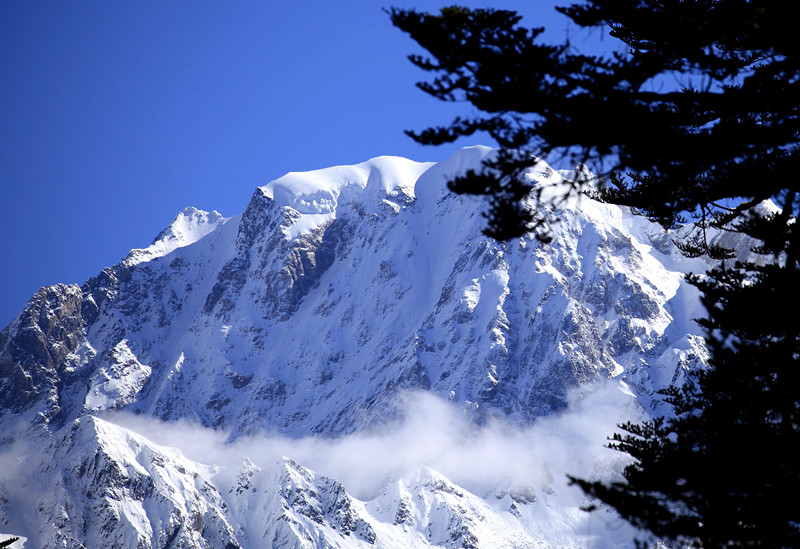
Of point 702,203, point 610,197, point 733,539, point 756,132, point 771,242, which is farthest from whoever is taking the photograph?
point 610,197

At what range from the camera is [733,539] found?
15.1 meters

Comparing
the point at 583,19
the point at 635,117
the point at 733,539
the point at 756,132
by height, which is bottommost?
the point at 733,539

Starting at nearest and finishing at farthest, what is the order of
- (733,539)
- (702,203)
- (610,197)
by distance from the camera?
(733,539), (702,203), (610,197)

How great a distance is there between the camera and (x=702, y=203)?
65.9 feet

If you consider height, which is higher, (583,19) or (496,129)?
(583,19)

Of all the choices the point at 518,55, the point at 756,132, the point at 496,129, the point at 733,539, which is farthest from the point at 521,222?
the point at 733,539

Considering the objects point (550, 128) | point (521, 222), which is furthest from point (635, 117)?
point (521, 222)

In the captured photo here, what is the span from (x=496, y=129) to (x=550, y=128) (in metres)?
0.89

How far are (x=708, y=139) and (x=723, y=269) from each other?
17.5 feet

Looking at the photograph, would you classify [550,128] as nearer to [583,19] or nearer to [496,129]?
[496,129]

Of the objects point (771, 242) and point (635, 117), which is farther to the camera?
point (771, 242)

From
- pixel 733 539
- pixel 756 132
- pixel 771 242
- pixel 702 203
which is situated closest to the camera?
pixel 733 539

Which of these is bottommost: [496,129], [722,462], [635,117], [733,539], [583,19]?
Result: [733,539]

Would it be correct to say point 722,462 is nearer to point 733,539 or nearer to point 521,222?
point 733,539
